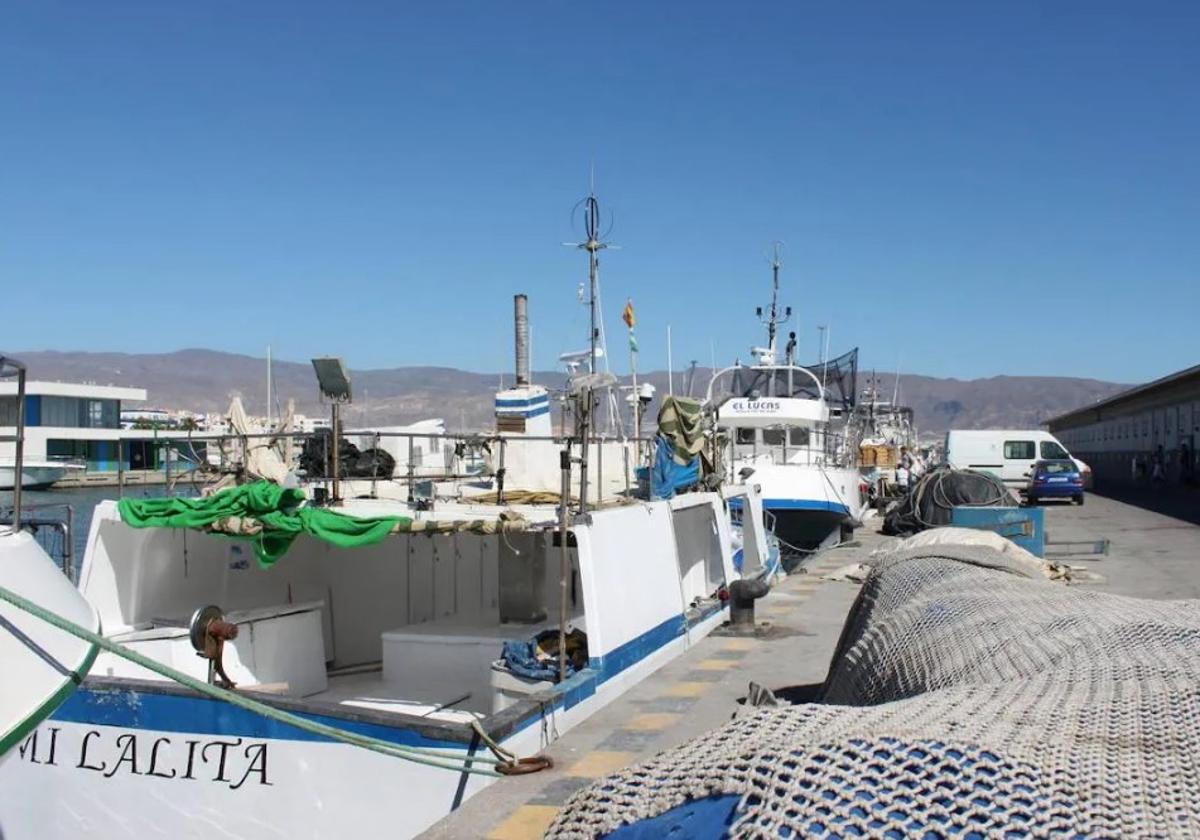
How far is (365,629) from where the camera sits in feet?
39.0

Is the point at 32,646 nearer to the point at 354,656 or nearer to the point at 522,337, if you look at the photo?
the point at 354,656

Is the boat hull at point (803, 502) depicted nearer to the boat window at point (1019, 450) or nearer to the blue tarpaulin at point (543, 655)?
the blue tarpaulin at point (543, 655)

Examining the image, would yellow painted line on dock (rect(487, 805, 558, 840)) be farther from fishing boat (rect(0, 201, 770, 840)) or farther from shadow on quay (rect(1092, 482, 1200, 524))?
shadow on quay (rect(1092, 482, 1200, 524))

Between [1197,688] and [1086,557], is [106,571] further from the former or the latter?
[1086,557]

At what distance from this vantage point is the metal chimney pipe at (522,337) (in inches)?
609

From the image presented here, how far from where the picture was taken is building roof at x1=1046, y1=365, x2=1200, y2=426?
4064cm

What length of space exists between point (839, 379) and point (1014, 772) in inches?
1269

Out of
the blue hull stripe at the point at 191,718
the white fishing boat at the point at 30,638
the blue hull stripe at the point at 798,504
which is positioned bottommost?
the blue hull stripe at the point at 191,718

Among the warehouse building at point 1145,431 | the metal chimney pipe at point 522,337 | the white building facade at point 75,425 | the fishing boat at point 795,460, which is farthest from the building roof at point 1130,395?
the white building facade at point 75,425

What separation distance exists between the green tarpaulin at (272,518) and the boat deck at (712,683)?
2.23m

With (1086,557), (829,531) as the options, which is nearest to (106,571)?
(1086,557)

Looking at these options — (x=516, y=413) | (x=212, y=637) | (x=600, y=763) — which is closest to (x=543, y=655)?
(x=600, y=763)

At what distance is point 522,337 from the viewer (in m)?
16.2

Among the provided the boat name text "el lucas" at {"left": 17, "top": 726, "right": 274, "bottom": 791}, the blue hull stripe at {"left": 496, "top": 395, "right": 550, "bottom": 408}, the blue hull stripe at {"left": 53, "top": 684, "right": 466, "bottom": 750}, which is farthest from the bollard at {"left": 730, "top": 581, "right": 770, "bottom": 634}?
the boat name text "el lucas" at {"left": 17, "top": 726, "right": 274, "bottom": 791}
